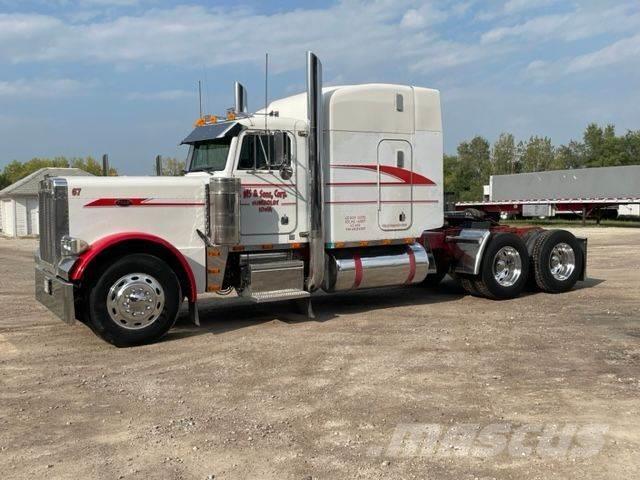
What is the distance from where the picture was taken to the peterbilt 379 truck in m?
7.67

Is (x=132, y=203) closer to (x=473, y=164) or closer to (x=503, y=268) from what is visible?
(x=503, y=268)

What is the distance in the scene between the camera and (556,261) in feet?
38.1

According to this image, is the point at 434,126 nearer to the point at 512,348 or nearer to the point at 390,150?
the point at 390,150

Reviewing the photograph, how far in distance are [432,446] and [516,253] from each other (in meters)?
7.13

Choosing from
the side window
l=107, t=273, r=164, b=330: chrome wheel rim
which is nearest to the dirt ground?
l=107, t=273, r=164, b=330: chrome wheel rim

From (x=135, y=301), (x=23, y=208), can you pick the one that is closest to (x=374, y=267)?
(x=135, y=301)

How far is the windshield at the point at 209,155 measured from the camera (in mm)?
8682

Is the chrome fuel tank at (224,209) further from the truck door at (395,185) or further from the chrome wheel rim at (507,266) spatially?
the chrome wheel rim at (507,266)

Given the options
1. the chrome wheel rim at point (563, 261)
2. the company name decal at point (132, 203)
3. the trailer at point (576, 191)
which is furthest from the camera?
the trailer at point (576, 191)

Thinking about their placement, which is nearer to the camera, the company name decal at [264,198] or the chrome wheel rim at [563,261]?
the company name decal at [264,198]

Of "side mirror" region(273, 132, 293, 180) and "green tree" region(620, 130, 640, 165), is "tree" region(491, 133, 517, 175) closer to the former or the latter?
"green tree" region(620, 130, 640, 165)

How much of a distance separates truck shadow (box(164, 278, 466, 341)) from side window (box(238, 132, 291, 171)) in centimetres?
224

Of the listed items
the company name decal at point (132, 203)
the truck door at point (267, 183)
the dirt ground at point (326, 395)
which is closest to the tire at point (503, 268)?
Result: the dirt ground at point (326, 395)

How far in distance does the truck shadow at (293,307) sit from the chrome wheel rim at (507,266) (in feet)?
2.83
